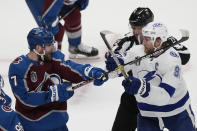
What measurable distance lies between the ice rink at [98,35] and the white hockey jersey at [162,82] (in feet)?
3.04

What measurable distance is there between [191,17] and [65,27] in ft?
5.74

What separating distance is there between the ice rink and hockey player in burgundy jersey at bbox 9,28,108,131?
0.96m

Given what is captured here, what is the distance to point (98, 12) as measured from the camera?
235 inches

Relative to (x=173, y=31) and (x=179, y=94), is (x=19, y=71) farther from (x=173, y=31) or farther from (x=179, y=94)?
(x=173, y=31)

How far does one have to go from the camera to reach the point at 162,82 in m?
2.56

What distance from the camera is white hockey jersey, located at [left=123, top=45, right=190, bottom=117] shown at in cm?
254

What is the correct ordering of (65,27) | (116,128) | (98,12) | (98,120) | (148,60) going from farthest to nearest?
(98,12)
(65,27)
(98,120)
(116,128)
(148,60)

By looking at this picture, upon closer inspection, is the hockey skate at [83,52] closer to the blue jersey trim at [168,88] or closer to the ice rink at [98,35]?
the ice rink at [98,35]

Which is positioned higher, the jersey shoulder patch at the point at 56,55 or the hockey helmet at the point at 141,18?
the jersey shoulder patch at the point at 56,55

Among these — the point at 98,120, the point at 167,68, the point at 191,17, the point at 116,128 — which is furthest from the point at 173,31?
the point at 167,68

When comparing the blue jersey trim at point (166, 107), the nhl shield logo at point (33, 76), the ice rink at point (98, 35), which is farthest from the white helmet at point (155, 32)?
the ice rink at point (98, 35)

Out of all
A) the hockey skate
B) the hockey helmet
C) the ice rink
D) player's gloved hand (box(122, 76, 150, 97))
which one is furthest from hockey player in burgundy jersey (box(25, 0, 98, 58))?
player's gloved hand (box(122, 76, 150, 97))

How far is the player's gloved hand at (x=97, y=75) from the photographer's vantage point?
2.62 meters

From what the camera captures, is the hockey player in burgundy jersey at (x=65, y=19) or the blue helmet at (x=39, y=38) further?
the hockey player in burgundy jersey at (x=65, y=19)
